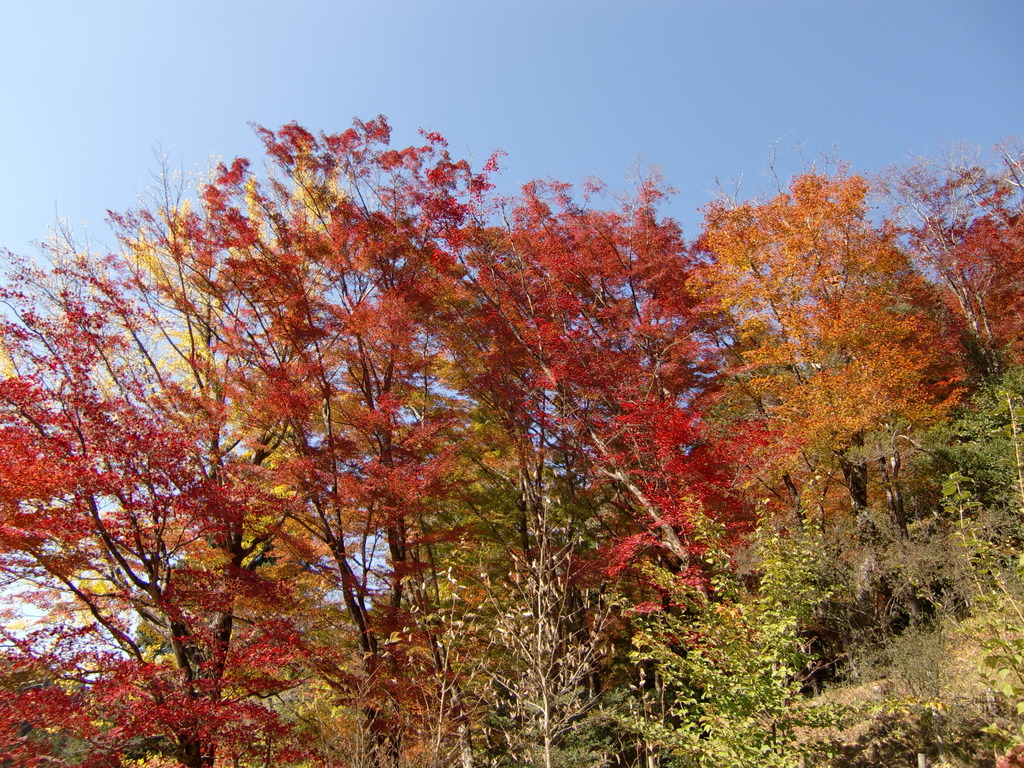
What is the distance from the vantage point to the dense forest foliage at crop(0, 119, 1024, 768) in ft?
21.6

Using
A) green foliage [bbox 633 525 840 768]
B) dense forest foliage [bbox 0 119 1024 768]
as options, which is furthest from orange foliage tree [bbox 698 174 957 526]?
A: green foliage [bbox 633 525 840 768]

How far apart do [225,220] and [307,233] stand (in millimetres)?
1470

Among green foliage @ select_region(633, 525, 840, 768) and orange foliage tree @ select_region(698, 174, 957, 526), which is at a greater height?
orange foliage tree @ select_region(698, 174, 957, 526)

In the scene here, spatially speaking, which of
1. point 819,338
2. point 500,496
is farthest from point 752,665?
point 819,338

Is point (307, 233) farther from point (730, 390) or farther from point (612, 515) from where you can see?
point (730, 390)

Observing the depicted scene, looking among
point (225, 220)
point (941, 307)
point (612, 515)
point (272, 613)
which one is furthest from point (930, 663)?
point (941, 307)

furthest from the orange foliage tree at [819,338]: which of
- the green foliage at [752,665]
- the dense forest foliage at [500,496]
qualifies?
the green foliage at [752,665]

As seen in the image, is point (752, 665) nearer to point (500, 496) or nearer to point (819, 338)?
point (500, 496)

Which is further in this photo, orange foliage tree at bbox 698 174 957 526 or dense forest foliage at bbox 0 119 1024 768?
orange foliage tree at bbox 698 174 957 526

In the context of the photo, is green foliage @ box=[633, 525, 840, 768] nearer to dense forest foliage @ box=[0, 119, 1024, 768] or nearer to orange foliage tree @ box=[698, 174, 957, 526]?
dense forest foliage @ box=[0, 119, 1024, 768]

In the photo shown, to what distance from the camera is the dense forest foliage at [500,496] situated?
6.58 metres

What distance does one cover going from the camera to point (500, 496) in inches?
507

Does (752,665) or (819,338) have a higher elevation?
(819,338)

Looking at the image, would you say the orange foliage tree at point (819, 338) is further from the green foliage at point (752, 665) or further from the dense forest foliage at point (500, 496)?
the green foliage at point (752, 665)
